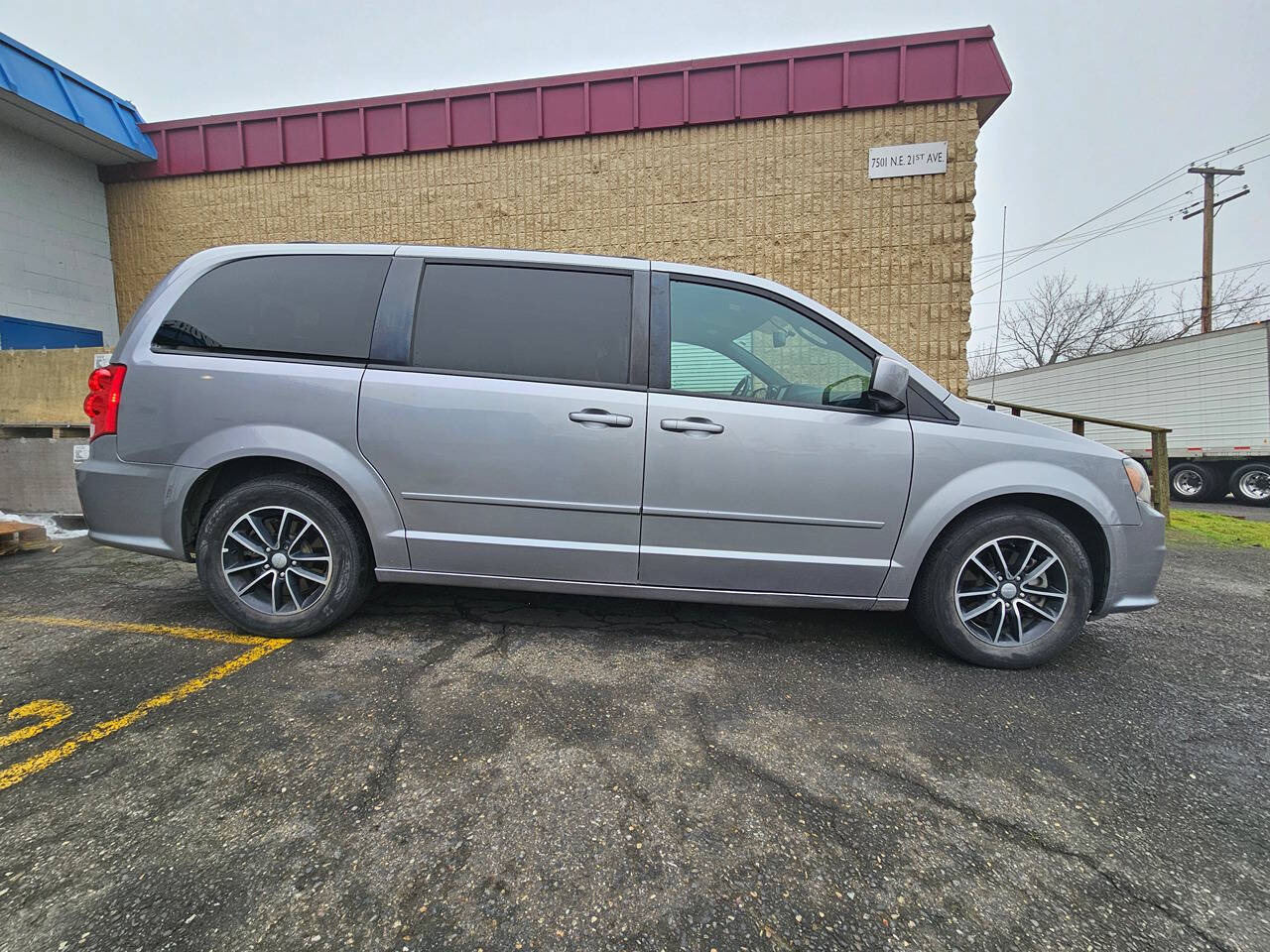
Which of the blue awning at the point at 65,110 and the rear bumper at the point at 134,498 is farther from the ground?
the blue awning at the point at 65,110

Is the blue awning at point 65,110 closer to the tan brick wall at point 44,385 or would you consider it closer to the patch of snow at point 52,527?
the tan brick wall at point 44,385

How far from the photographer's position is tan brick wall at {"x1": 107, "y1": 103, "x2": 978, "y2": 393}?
6.51 m

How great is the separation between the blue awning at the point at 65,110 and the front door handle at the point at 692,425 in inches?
340

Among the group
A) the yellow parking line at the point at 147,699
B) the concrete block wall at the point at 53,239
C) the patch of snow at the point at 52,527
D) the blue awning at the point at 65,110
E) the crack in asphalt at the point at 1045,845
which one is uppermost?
the blue awning at the point at 65,110

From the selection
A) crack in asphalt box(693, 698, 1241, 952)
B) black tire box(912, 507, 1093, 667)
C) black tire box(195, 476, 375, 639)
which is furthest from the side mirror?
black tire box(195, 476, 375, 639)

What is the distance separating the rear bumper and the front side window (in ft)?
8.33

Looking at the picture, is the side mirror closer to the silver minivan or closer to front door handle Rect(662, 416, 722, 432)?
the silver minivan

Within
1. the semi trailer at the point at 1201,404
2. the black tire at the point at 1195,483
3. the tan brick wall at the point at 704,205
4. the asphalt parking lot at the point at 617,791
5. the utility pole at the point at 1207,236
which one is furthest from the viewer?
the utility pole at the point at 1207,236

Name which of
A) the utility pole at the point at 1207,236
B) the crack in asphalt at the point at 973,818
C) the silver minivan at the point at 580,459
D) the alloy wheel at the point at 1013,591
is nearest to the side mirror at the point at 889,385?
the silver minivan at the point at 580,459

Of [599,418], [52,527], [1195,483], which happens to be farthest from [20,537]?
[1195,483]

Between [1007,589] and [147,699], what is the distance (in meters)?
3.82

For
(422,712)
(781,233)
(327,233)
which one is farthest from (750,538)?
(327,233)

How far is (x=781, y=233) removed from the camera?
22.4 ft

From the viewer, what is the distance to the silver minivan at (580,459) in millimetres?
2648
